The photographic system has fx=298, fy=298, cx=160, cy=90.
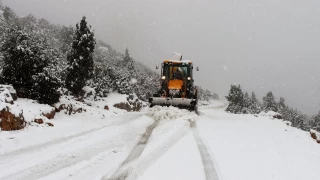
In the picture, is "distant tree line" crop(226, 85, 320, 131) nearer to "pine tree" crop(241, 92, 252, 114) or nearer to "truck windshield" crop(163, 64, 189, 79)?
"pine tree" crop(241, 92, 252, 114)

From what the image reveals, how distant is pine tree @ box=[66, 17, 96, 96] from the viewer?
866 inches

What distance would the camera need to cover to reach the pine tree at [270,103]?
65.6 m

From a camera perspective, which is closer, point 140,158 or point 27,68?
point 140,158

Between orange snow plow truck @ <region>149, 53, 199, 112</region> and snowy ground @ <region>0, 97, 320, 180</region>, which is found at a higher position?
orange snow plow truck @ <region>149, 53, 199, 112</region>

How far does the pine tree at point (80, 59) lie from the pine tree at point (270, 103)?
51.7 metres

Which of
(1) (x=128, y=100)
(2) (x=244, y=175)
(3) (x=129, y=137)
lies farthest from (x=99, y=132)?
(1) (x=128, y=100)

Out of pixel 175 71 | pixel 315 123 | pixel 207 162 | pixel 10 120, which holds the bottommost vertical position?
pixel 315 123

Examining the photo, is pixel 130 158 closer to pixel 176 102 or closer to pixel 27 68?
pixel 27 68

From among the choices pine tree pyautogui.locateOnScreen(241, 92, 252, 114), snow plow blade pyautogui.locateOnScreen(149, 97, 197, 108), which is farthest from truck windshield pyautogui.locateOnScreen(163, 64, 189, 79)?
pine tree pyautogui.locateOnScreen(241, 92, 252, 114)

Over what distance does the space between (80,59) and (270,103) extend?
53.9m

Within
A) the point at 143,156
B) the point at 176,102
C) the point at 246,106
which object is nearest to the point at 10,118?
the point at 143,156

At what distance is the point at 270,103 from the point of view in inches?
2606

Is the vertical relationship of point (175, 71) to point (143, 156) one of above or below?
above

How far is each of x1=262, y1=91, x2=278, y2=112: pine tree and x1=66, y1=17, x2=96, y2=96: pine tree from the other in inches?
2037
